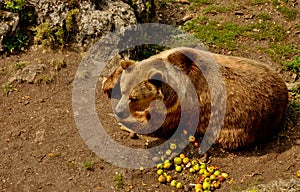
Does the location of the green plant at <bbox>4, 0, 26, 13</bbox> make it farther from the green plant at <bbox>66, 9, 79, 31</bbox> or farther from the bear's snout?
the bear's snout

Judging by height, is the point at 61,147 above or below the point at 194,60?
below

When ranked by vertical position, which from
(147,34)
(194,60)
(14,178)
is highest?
(194,60)

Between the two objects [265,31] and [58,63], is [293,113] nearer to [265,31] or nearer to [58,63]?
[265,31]

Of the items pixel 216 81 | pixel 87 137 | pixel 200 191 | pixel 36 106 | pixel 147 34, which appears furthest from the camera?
pixel 147 34

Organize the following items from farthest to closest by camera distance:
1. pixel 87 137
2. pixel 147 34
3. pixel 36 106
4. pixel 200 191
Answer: pixel 147 34 < pixel 36 106 < pixel 87 137 < pixel 200 191

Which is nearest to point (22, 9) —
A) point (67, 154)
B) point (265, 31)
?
point (67, 154)

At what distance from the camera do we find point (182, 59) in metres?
5.78

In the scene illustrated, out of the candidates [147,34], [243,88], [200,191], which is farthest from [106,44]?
[200,191]

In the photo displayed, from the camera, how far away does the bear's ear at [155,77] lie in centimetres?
568

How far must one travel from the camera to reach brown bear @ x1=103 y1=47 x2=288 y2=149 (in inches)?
224

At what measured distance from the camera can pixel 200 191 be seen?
211 inches

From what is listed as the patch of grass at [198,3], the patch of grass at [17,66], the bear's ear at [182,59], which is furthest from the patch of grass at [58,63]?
the patch of grass at [198,3]

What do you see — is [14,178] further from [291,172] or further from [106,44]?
[291,172]

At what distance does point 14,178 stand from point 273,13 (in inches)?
235
